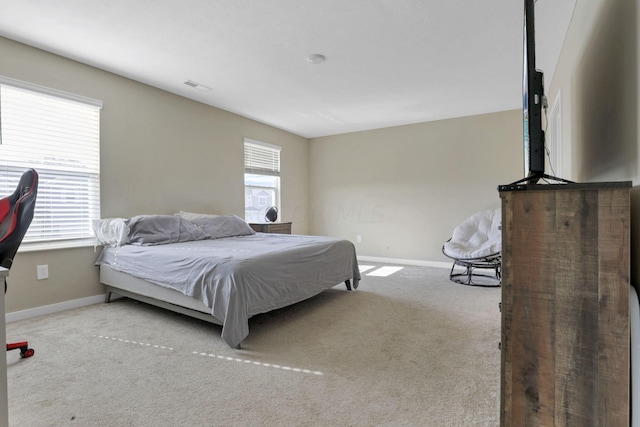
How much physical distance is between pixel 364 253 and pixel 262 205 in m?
2.09

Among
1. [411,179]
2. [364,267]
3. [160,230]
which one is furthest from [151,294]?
[411,179]

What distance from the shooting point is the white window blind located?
17.3ft

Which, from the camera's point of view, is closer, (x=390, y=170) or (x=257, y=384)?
(x=257, y=384)

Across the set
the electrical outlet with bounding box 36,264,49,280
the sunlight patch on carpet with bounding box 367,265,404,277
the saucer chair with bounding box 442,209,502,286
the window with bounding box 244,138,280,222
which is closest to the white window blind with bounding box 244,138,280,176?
the window with bounding box 244,138,280,222

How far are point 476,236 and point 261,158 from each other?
11.7ft

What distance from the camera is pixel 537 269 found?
1032mm

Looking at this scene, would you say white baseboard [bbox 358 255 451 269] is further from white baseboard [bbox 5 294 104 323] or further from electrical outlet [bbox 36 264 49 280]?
electrical outlet [bbox 36 264 49 280]

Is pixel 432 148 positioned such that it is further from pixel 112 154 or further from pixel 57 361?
pixel 57 361

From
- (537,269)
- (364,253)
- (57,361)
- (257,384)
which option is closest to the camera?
(537,269)

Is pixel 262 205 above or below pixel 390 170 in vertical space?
below

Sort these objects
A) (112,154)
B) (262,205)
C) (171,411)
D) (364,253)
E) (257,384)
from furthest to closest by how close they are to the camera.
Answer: (364,253) → (262,205) → (112,154) → (257,384) → (171,411)

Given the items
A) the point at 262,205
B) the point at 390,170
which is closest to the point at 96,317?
the point at 262,205

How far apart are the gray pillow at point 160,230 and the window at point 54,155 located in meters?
0.48

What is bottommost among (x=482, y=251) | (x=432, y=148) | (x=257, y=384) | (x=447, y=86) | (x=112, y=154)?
(x=257, y=384)
